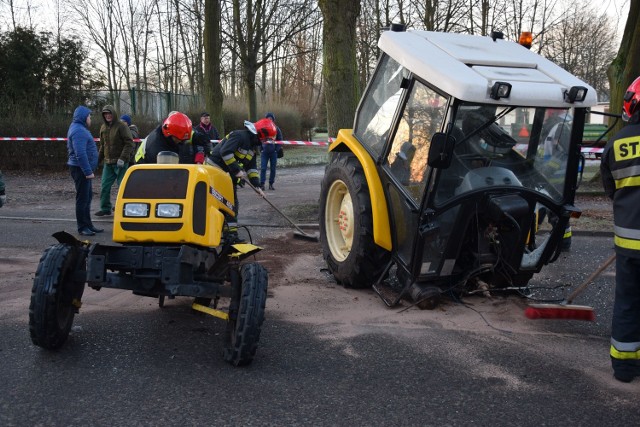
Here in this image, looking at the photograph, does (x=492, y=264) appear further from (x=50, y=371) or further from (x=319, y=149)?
→ (x=319, y=149)

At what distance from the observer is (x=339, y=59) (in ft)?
32.2

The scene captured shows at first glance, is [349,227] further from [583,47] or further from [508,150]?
[583,47]

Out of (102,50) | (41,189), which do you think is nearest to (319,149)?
(102,50)

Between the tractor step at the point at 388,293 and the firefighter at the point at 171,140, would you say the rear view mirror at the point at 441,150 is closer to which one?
the tractor step at the point at 388,293

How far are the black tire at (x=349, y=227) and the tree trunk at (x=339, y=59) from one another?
363 cm

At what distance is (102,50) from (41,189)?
2256cm

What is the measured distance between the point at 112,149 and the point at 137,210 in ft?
21.5

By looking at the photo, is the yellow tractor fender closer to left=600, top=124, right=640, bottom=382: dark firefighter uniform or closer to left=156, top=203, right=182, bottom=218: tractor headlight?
left=156, top=203, right=182, bottom=218: tractor headlight

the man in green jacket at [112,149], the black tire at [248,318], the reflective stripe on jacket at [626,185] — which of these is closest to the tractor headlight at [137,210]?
the black tire at [248,318]

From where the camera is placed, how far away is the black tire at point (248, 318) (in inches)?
152

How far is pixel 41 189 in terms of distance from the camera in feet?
46.4

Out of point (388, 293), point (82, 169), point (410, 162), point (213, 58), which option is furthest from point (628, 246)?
point (213, 58)

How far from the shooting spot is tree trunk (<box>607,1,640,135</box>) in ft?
42.5

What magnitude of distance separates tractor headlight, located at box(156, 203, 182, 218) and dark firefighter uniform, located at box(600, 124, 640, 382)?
2.94 m
